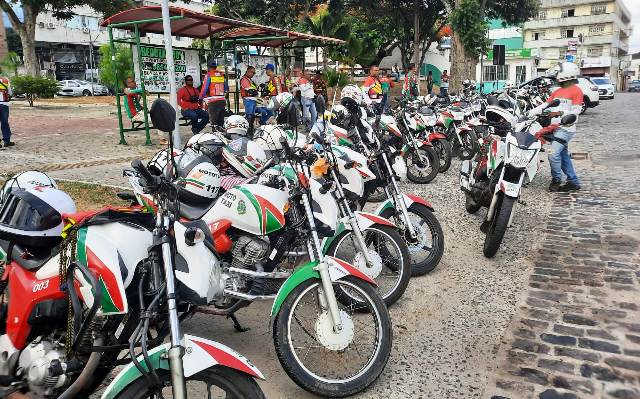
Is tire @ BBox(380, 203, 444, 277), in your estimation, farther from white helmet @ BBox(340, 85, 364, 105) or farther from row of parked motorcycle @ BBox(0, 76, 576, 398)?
white helmet @ BBox(340, 85, 364, 105)

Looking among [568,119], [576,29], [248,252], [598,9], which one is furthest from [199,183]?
[598,9]

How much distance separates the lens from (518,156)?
529 centimetres

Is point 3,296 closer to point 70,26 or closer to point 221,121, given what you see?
point 221,121

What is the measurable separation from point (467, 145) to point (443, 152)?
1.13 meters

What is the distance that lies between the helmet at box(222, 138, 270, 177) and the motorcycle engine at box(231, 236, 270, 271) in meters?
1.52

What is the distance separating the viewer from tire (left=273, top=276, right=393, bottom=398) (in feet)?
9.53

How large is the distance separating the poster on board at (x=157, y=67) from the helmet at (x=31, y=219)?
848cm

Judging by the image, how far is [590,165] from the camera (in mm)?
9781

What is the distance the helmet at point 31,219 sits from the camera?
107 inches

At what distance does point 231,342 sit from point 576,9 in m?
76.1

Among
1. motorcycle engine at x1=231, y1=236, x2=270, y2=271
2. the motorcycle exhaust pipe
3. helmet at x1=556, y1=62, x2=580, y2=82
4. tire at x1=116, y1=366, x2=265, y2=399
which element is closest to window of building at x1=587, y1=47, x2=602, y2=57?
helmet at x1=556, y1=62, x2=580, y2=82

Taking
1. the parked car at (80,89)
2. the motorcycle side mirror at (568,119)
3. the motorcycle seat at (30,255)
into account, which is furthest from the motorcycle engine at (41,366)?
the parked car at (80,89)

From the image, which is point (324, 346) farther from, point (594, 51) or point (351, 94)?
point (594, 51)

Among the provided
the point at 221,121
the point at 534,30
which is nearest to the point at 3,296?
the point at 221,121
